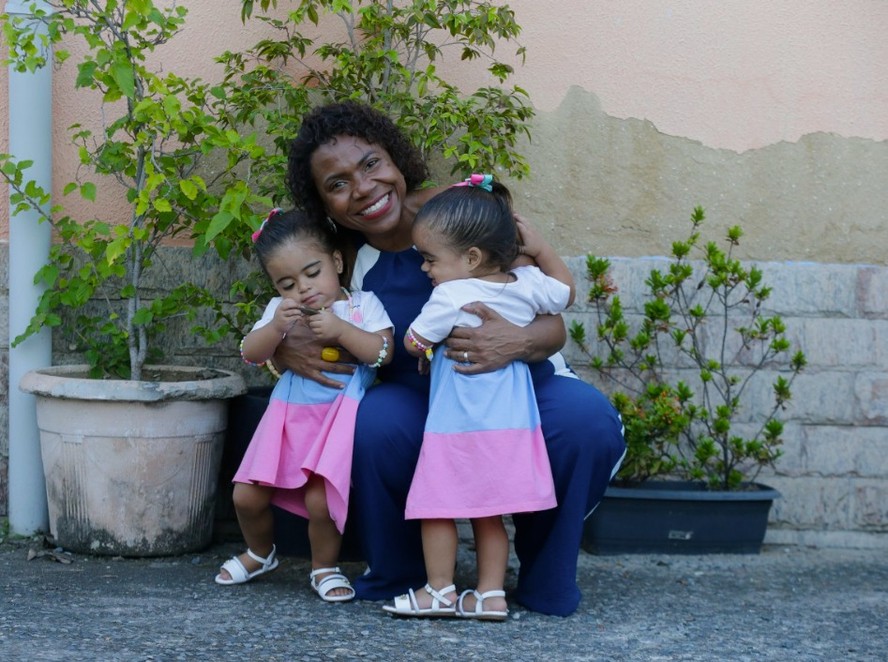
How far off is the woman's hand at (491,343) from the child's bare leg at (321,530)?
51cm

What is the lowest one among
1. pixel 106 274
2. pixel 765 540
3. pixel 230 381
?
pixel 765 540

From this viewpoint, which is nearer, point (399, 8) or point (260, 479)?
point (260, 479)

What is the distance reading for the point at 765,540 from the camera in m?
4.07

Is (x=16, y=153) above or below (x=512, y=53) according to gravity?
below

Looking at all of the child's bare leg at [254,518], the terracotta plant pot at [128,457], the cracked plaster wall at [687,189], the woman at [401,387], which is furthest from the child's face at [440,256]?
the cracked plaster wall at [687,189]

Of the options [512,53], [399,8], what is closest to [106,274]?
[399,8]

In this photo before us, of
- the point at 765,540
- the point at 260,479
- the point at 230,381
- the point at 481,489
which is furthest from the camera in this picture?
the point at 765,540

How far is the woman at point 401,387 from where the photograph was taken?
2.99 metres

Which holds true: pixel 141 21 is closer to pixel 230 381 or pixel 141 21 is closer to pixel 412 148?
pixel 412 148

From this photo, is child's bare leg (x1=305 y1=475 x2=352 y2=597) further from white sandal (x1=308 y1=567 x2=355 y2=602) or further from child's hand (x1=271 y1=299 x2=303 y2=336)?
child's hand (x1=271 y1=299 x2=303 y2=336)

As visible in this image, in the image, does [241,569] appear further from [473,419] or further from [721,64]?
[721,64]

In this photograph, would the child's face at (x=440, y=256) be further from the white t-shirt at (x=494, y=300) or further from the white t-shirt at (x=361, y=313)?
the white t-shirt at (x=361, y=313)

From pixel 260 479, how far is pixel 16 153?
1.48 meters

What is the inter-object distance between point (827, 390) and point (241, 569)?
2181 millimetres
